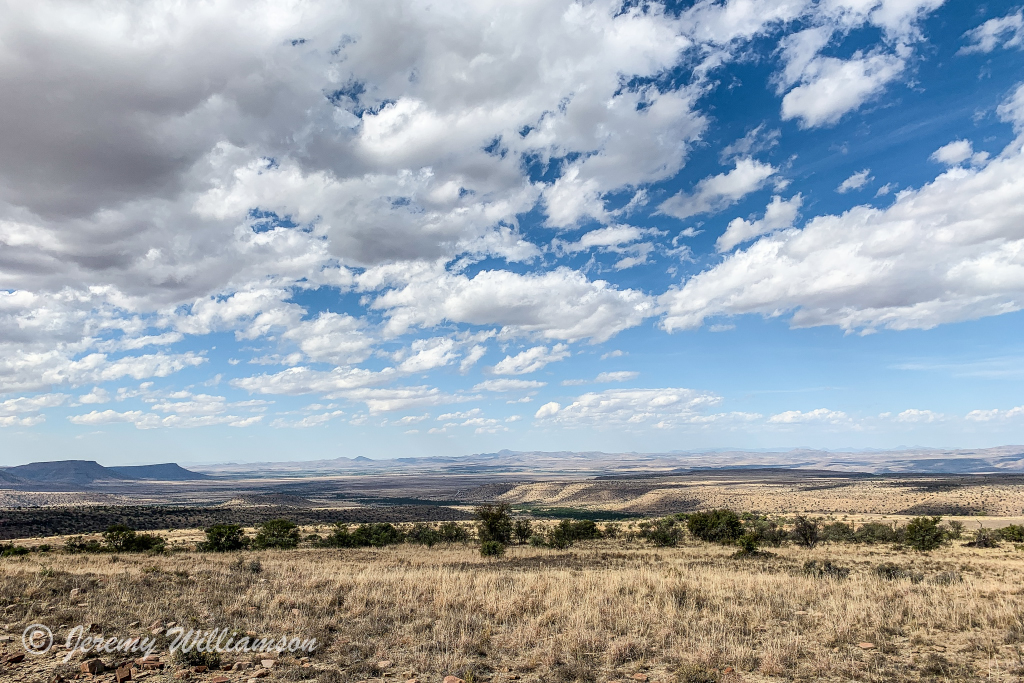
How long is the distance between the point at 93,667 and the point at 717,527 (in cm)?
4584

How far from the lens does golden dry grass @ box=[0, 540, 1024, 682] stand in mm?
10070

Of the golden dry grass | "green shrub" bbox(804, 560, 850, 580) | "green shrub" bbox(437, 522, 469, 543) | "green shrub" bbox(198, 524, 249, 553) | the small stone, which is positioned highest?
the small stone

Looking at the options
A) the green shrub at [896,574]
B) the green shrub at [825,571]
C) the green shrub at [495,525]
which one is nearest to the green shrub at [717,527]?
the green shrub at [495,525]

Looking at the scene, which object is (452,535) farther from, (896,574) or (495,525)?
(896,574)

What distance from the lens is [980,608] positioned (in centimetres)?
1360

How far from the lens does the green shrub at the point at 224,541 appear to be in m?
42.2

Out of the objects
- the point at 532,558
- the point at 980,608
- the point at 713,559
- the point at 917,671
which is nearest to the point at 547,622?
the point at 917,671

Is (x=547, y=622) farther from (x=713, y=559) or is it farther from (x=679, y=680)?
(x=713, y=559)

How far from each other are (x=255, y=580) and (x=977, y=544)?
48.1m

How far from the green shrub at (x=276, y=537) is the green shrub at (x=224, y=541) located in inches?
45.1

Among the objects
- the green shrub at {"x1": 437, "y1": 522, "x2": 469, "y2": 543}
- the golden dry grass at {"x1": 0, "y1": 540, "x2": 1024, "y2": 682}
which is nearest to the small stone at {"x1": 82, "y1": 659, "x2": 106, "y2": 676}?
the golden dry grass at {"x1": 0, "y1": 540, "x2": 1024, "y2": 682}

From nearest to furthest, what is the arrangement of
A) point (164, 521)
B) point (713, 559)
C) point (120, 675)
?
point (120, 675)
point (713, 559)
point (164, 521)

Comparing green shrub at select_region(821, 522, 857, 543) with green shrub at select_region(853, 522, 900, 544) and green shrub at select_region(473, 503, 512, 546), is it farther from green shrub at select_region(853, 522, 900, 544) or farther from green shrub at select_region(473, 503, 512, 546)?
green shrub at select_region(473, 503, 512, 546)

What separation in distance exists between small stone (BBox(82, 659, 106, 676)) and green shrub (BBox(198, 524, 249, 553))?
36.6 metres
